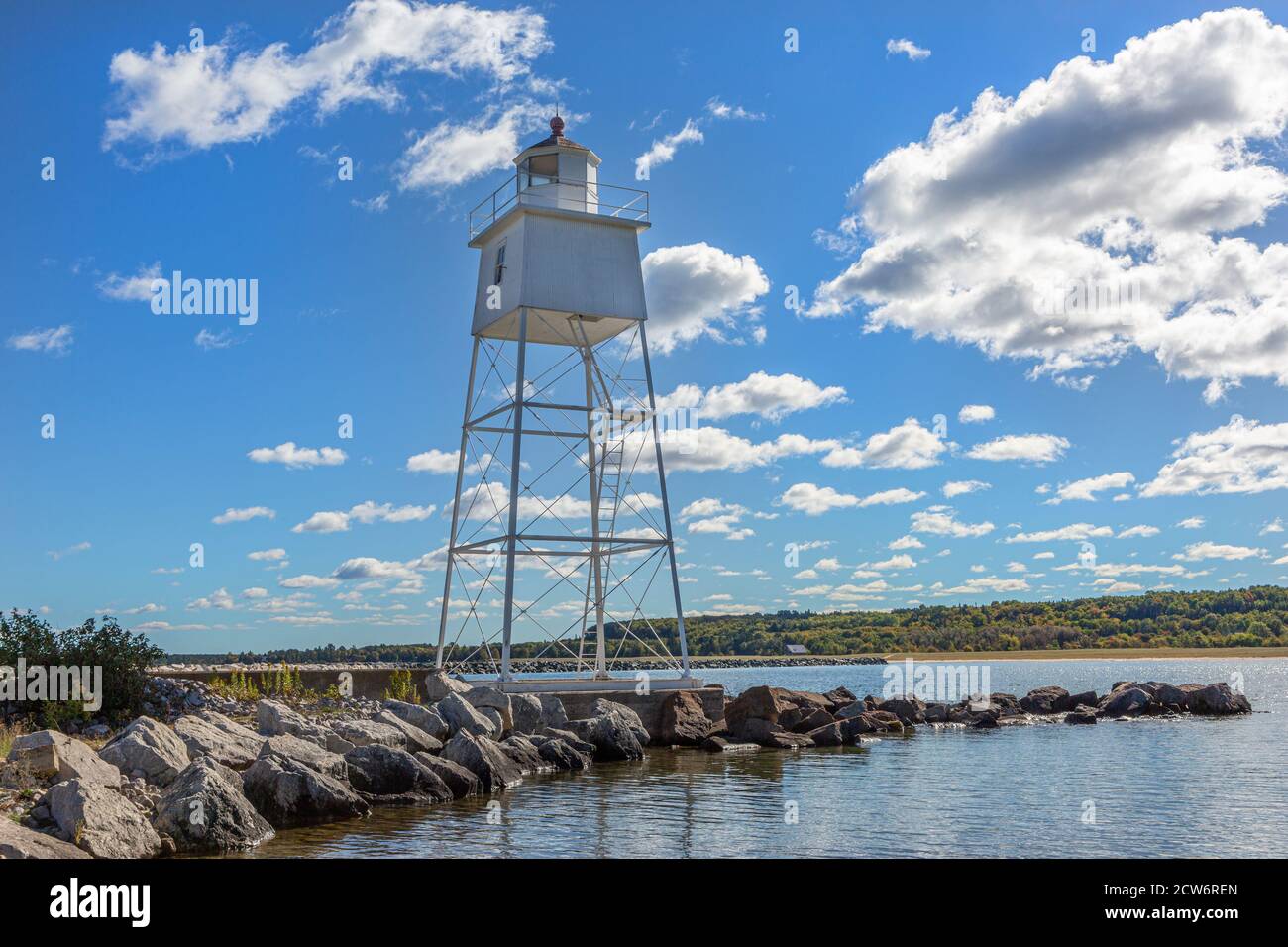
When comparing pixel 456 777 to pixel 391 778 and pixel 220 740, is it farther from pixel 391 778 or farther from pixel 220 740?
pixel 220 740

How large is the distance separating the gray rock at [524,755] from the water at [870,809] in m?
0.83

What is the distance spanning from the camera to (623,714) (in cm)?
2655

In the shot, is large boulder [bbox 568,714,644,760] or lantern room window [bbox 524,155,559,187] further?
lantern room window [bbox 524,155,559,187]

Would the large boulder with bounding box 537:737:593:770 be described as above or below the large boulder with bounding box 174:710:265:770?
below

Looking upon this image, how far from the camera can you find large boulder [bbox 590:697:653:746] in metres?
25.9

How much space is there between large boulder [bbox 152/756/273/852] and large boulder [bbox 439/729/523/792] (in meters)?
5.58

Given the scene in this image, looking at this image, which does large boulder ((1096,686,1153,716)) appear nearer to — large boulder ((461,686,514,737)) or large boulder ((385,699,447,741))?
large boulder ((461,686,514,737))

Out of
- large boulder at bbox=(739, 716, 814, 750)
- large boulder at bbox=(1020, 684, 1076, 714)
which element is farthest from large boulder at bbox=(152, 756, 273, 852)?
large boulder at bbox=(1020, 684, 1076, 714)

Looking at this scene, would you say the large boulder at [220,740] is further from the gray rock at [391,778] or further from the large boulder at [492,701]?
the large boulder at [492,701]

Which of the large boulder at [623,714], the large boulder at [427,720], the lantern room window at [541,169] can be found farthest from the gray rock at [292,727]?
the lantern room window at [541,169]

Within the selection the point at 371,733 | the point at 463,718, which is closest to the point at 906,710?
the point at 463,718

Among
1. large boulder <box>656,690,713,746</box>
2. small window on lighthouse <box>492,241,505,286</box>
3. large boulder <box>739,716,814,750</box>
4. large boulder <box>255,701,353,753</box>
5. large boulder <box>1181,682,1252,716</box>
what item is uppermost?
small window on lighthouse <box>492,241,505,286</box>

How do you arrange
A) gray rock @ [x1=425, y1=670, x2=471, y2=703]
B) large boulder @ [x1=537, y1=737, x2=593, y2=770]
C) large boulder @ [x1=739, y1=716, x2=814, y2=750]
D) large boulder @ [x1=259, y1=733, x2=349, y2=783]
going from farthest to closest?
large boulder @ [x1=739, y1=716, x2=814, y2=750], gray rock @ [x1=425, y1=670, x2=471, y2=703], large boulder @ [x1=537, y1=737, x2=593, y2=770], large boulder @ [x1=259, y1=733, x2=349, y2=783]
